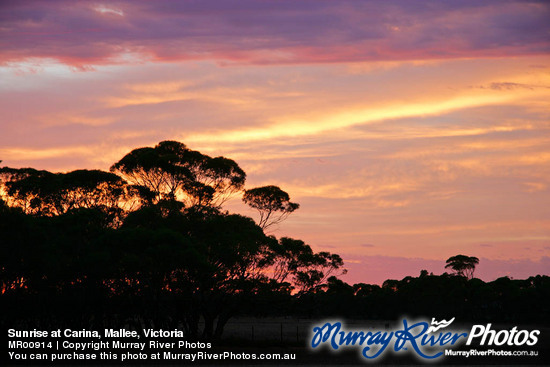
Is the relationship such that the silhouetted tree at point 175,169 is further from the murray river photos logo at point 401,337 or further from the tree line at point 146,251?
the murray river photos logo at point 401,337

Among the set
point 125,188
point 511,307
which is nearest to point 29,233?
point 125,188

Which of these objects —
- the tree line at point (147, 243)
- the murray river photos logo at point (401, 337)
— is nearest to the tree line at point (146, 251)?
the tree line at point (147, 243)

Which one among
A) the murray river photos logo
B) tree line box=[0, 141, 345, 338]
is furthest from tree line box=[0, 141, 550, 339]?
the murray river photos logo

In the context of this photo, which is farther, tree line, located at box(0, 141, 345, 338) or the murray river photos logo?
tree line, located at box(0, 141, 345, 338)

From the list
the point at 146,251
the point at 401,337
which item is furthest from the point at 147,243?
the point at 401,337

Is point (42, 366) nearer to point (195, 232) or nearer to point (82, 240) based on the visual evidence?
point (82, 240)

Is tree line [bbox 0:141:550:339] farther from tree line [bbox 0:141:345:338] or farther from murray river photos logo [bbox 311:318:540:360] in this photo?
murray river photos logo [bbox 311:318:540:360]

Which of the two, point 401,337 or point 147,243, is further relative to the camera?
point 147,243

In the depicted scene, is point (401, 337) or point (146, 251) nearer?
point (401, 337)

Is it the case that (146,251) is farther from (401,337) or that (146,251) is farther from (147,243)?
(401,337)

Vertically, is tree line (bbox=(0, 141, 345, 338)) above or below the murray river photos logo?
above

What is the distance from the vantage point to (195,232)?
54.8 m

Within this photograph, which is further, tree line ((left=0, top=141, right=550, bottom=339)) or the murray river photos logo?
tree line ((left=0, top=141, right=550, bottom=339))

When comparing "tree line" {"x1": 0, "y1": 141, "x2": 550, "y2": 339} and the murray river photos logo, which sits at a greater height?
"tree line" {"x1": 0, "y1": 141, "x2": 550, "y2": 339}
